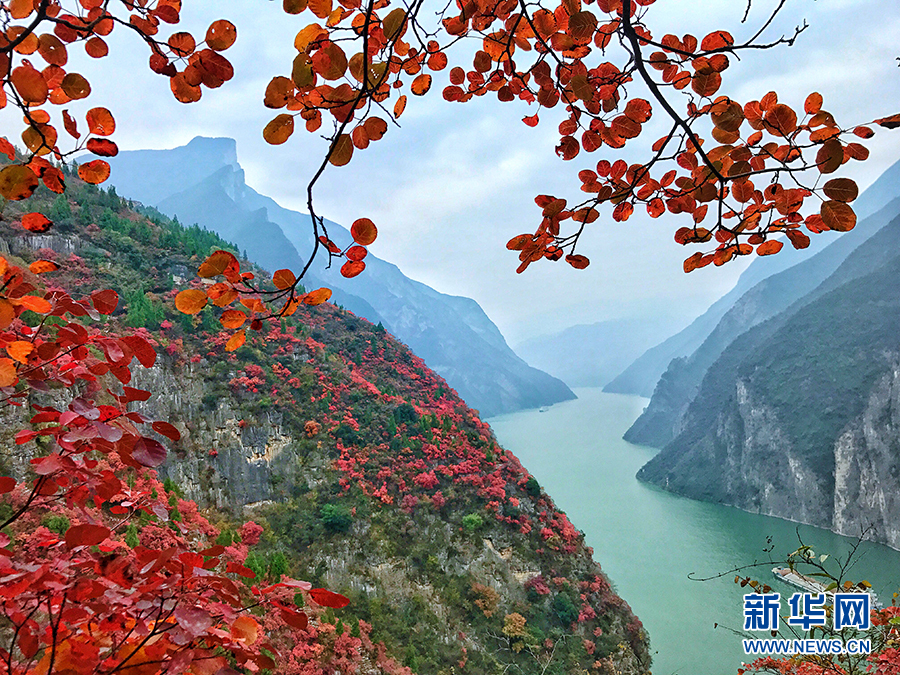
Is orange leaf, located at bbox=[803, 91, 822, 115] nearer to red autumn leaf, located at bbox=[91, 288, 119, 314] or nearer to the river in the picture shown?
red autumn leaf, located at bbox=[91, 288, 119, 314]

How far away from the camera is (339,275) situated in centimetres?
4575

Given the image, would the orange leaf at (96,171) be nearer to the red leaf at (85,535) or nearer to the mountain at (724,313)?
the red leaf at (85,535)

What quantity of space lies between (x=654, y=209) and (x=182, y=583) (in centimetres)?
155

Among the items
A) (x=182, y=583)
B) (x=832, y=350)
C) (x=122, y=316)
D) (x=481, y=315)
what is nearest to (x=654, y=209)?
(x=182, y=583)

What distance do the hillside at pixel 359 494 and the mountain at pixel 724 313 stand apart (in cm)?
3854

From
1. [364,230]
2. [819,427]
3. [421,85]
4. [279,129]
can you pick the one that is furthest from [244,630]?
[819,427]

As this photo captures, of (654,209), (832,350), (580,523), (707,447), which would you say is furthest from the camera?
(707,447)

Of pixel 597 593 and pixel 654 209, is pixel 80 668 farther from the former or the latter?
pixel 597 593

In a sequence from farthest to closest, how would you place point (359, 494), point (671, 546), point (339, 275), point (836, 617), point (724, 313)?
point (724, 313), point (339, 275), point (671, 546), point (359, 494), point (836, 617)

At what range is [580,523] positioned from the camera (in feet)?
70.1

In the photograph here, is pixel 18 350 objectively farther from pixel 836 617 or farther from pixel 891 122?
pixel 836 617

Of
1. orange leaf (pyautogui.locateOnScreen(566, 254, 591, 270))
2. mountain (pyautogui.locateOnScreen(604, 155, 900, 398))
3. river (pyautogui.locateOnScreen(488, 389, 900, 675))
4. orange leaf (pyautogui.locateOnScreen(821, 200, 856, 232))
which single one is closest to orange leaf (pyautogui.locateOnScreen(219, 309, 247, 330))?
orange leaf (pyautogui.locateOnScreen(566, 254, 591, 270))

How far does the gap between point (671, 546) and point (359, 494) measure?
1820 centimetres

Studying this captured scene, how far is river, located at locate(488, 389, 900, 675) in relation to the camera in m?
12.7
